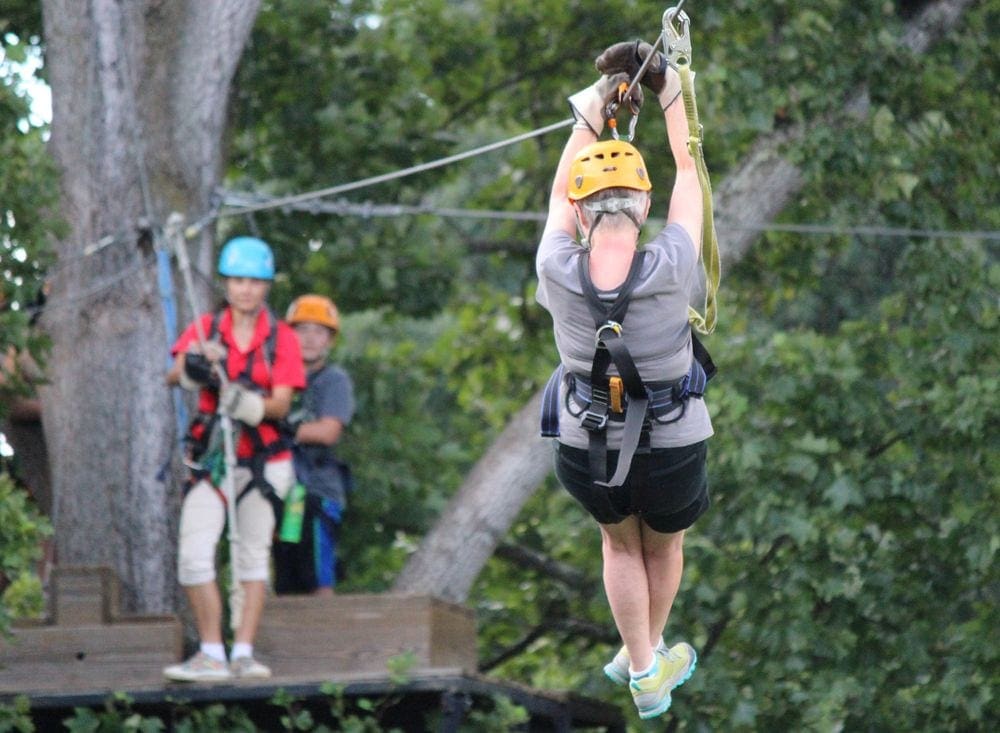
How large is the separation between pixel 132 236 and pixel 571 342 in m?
5.02

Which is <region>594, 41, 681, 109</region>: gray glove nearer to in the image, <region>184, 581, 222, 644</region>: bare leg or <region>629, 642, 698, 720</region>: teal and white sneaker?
<region>629, 642, 698, 720</region>: teal and white sneaker

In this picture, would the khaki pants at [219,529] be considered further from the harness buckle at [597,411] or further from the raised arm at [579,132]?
the harness buckle at [597,411]

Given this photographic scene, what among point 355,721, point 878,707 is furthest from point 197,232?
point 878,707

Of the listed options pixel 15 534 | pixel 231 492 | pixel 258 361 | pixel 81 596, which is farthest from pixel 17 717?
pixel 258 361

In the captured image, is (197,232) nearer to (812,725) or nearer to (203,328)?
(203,328)

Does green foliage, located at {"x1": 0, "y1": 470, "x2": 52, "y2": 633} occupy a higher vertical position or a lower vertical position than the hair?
lower

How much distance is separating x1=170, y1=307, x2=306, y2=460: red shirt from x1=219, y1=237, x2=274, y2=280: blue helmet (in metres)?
0.18

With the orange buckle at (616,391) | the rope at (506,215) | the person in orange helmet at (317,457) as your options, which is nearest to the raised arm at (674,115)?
the orange buckle at (616,391)

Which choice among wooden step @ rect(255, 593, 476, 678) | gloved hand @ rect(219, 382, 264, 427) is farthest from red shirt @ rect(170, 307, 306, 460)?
wooden step @ rect(255, 593, 476, 678)

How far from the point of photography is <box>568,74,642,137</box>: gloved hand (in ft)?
22.6

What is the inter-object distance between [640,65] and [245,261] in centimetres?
325

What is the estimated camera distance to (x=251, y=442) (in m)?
9.76

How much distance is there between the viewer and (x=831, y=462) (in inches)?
487

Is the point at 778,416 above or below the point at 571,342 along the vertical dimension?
above
